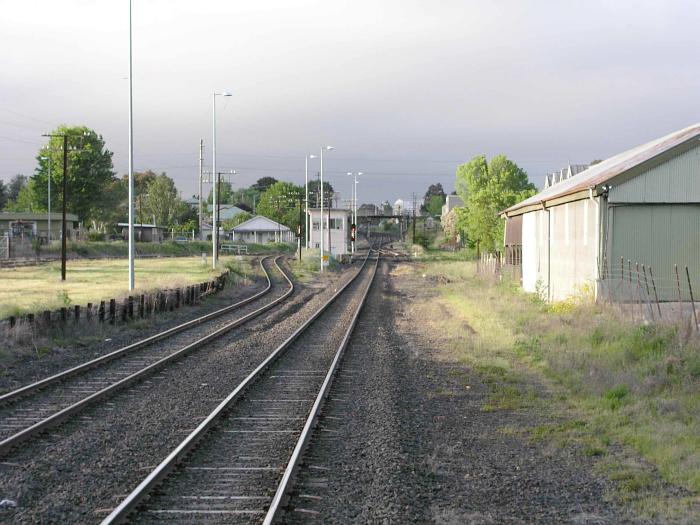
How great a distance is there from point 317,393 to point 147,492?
16.4 feet

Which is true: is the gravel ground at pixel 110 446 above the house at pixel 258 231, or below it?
below

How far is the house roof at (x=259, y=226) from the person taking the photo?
4756 inches

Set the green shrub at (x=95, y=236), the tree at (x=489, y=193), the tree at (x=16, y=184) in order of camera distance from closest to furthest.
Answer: the tree at (x=489, y=193) < the green shrub at (x=95, y=236) < the tree at (x=16, y=184)

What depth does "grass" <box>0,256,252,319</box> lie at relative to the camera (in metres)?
22.6

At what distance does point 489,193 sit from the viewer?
5756 cm

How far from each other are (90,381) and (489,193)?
4784 centimetres

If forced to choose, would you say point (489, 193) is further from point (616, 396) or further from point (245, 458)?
point (245, 458)

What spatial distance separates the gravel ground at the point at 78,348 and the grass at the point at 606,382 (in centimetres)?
757

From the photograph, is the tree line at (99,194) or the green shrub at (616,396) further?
the tree line at (99,194)

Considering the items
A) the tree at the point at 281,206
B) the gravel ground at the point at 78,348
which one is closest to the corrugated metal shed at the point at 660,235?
the gravel ground at the point at 78,348

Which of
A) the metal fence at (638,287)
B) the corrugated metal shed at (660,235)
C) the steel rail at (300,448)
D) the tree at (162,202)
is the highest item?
the tree at (162,202)

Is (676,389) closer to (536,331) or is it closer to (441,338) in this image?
(536,331)

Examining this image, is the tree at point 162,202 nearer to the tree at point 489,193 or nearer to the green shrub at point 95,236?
the green shrub at point 95,236

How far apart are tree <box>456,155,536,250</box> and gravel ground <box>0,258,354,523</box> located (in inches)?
1739
